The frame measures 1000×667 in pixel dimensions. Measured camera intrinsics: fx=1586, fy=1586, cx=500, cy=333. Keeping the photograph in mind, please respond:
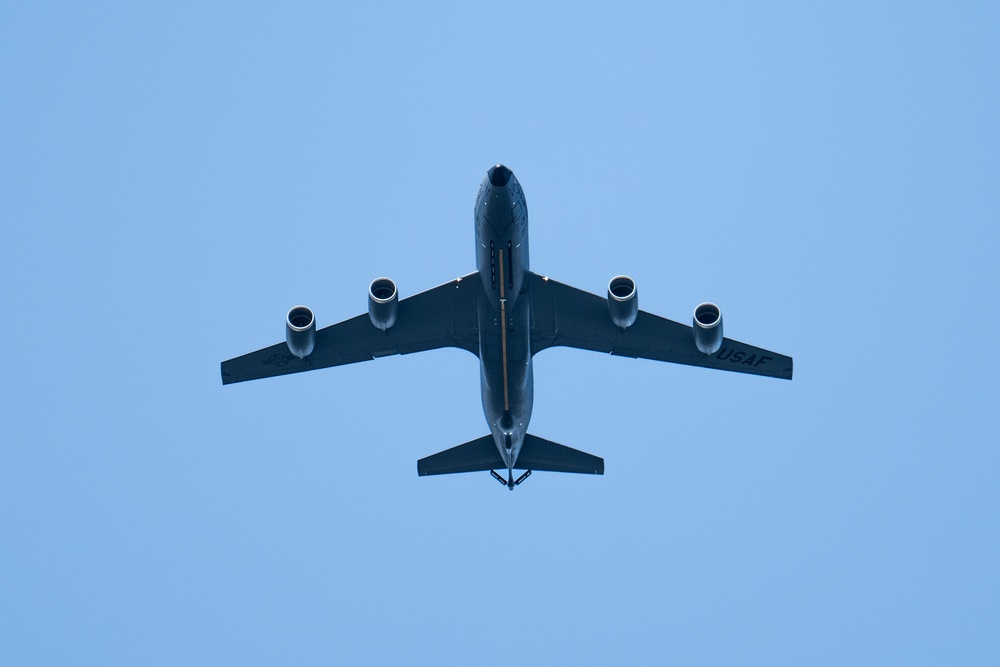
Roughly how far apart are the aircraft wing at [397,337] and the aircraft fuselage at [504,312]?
3.56 ft

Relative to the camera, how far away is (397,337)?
137ft

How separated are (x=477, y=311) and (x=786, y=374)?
859 centimetres

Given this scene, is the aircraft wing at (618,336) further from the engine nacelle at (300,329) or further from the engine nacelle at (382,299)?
the engine nacelle at (300,329)

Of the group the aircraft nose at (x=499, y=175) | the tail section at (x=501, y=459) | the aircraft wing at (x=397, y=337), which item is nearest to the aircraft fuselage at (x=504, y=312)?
the aircraft nose at (x=499, y=175)

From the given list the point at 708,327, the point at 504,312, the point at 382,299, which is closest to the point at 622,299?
the point at 708,327

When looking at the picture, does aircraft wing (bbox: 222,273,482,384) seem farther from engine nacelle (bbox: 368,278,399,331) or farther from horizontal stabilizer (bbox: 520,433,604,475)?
horizontal stabilizer (bbox: 520,433,604,475)

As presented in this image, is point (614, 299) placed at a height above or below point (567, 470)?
above

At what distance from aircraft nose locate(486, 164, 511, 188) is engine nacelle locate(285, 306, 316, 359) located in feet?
20.8

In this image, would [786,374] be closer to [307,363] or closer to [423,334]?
[423,334]

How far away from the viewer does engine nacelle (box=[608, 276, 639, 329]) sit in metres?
39.6

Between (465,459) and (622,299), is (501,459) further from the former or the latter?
(622,299)

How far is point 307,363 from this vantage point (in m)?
42.2

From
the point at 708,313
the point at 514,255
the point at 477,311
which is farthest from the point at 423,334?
the point at 708,313

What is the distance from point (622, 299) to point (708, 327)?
A: 224 cm
